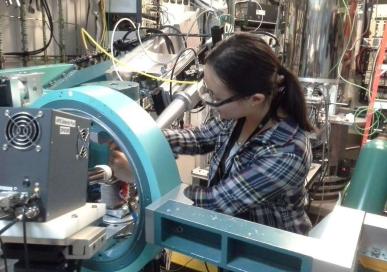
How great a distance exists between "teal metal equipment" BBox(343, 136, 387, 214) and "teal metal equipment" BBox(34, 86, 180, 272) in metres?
1.71

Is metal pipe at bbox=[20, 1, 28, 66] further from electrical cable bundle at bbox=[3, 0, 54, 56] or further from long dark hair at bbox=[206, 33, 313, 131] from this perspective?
long dark hair at bbox=[206, 33, 313, 131]

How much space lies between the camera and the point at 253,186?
982 millimetres

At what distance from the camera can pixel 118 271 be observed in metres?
Result: 0.89

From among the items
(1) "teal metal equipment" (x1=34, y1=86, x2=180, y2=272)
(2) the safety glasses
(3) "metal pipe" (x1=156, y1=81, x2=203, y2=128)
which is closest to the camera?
(1) "teal metal equipment" (x1=34, y1=86, x2=180, y2=272)

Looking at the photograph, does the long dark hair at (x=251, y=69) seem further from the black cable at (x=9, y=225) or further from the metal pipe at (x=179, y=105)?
the black cable at (x=9, y=225)

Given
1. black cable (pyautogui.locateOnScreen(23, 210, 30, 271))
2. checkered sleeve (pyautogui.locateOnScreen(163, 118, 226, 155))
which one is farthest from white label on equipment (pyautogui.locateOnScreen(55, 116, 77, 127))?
checkered sleeve (pyautogui.locateOnScreen(163, 118, 226, 155))

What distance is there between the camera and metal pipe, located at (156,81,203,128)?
1488mm

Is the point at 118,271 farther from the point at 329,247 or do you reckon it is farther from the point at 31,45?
the point at 31,45

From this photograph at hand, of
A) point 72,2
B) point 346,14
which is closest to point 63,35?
point 72,2

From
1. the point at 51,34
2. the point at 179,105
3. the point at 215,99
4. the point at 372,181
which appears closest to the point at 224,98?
the point at 215,99

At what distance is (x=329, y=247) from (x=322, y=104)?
1933 mm

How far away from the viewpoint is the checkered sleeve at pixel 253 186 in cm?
96

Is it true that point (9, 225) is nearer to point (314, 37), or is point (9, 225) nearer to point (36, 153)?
point (36, 153)

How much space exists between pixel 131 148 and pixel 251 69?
0.44 m
